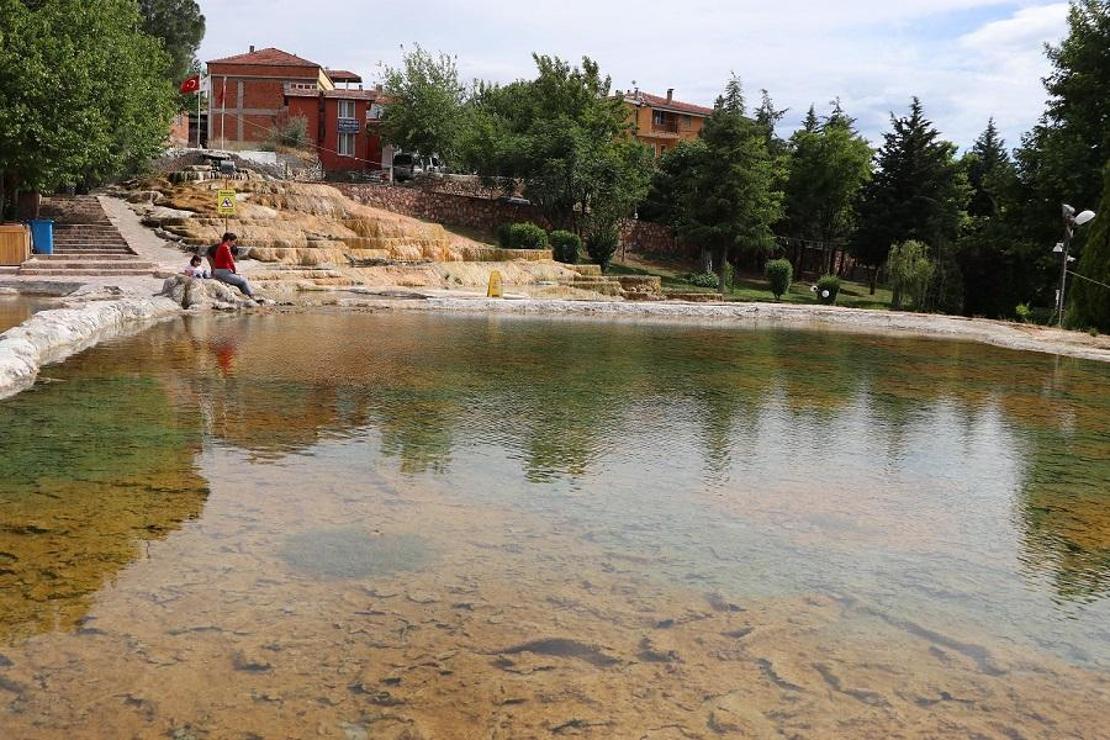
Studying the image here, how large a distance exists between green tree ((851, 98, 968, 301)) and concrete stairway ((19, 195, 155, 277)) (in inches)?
1410

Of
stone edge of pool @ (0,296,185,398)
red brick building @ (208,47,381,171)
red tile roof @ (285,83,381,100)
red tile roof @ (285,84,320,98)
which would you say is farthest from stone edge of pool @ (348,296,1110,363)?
red tile roof @ (285,84,320,98)

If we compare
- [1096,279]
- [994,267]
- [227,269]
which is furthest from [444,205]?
[1096,279]

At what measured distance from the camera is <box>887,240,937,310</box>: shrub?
34.6 meters

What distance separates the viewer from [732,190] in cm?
4372

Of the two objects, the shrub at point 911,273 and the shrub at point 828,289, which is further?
the shrub at point 828,289

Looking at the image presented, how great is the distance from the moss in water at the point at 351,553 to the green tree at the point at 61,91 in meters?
23.7

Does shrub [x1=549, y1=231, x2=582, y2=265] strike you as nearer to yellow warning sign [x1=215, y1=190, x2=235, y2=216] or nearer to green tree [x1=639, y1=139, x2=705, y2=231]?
green tree [x1=639, y1=139, x2=705, y2=231]

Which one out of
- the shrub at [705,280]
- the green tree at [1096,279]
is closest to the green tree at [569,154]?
the shrub at [705,280]

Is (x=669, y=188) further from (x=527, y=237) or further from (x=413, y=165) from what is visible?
(x=527, y=237)

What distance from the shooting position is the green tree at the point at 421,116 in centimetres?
5138

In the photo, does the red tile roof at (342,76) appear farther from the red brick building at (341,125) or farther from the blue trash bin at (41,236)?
the blue trash bin at (41,236)

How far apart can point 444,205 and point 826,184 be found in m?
22.8

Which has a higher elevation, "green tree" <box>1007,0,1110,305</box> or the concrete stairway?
"green tree" <box>1007,0,1110,305</box>

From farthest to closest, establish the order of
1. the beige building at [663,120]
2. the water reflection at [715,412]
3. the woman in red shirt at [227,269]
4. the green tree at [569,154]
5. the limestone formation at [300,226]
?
the beige building at [663,120], the green tree at [569,154], the limestone formation at [300,226], the woman in red shirt at [227,269], the water reflection at [715,412]
